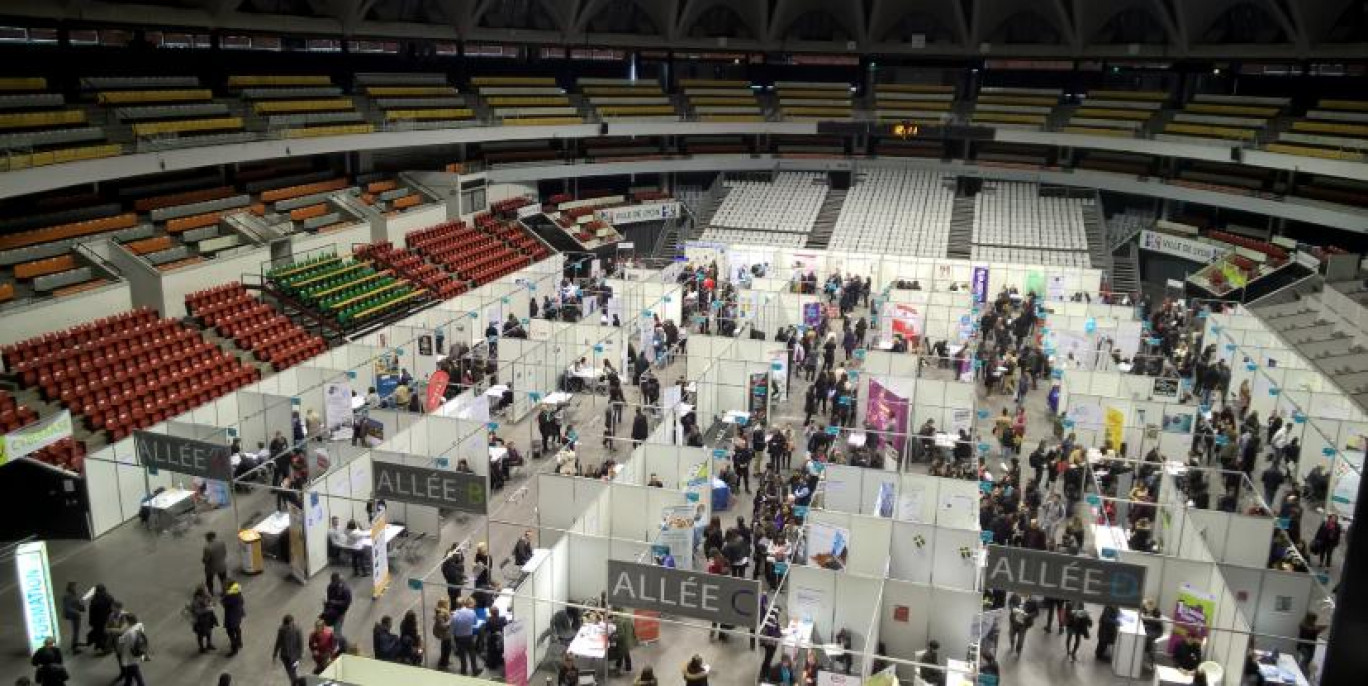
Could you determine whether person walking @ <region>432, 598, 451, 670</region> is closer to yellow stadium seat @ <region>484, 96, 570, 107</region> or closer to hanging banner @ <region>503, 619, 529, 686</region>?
hanging banner @ <region>503, 619, 529, 686</region>

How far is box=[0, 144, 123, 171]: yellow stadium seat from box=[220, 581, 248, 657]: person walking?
1598 centimetres

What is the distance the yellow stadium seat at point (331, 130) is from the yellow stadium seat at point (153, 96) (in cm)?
347

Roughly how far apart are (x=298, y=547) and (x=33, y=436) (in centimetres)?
476

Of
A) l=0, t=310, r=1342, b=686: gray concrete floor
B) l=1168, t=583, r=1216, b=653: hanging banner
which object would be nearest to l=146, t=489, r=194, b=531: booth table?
l=0, t=310, r=1342, b=686: gray concrete floor

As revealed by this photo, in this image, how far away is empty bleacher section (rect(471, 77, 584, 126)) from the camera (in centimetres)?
4581

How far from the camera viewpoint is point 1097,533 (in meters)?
16.7

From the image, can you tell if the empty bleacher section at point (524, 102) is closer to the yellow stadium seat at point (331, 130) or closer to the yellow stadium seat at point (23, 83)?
the yellow stadium seat at point (331, 130)

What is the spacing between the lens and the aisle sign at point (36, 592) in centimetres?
1431

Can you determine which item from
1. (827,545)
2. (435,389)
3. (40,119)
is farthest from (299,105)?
(827,545)

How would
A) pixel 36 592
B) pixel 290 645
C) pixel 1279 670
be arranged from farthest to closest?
pixel 36 592
pixel 290 645
pixel 1279 670

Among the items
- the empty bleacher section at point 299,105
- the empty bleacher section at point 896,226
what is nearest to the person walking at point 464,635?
the empty bleacher section at point 299,105

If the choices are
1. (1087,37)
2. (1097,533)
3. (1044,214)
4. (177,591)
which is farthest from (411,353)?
(1087,37)

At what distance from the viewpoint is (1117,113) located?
47.8m

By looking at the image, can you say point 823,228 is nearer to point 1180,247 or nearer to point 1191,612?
point 1180,247
